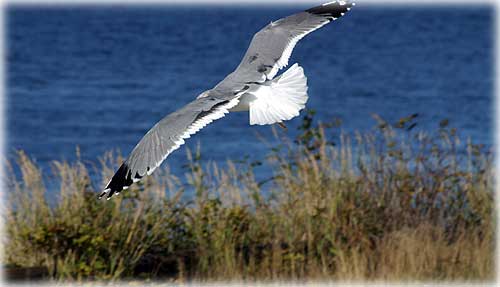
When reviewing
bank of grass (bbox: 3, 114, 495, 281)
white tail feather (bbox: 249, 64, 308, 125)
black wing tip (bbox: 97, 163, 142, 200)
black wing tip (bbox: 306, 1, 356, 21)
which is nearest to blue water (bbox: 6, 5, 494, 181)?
bank of grass (bbox: 3, 114, 495, 281)

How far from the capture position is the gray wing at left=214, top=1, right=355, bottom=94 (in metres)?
4.90

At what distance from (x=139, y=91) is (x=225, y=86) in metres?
9.78

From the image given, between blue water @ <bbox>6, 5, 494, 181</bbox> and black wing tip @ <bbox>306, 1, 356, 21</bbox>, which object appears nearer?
black wing tip @ <bbox>306, 1, 356, 21</bbox>

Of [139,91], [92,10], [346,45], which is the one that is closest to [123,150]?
[139,91]

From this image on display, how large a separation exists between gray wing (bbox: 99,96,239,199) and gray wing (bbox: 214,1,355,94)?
12.3 inches

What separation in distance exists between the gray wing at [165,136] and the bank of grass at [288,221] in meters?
0.73

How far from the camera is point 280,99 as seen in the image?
459 cm

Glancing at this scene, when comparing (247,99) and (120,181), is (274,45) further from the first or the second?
(120,181)

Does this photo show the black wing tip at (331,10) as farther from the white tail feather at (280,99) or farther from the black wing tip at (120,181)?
the black wing tip at (120,181)

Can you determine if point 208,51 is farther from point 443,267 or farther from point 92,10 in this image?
point 443,267

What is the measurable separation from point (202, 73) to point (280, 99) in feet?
38.0

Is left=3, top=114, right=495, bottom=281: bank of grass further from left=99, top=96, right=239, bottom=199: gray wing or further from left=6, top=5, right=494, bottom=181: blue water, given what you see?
left=6, top=5, right=494, bottom=181: blue water

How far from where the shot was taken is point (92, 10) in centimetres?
2889

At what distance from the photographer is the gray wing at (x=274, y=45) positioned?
4.90 m
